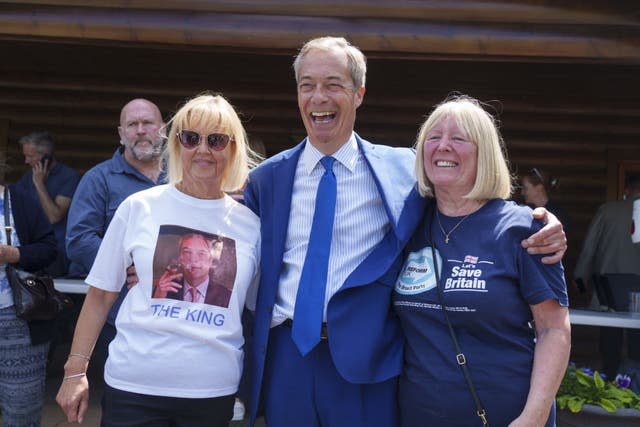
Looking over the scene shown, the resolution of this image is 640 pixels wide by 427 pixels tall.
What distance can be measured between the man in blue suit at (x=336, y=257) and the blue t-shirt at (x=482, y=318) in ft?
0.36

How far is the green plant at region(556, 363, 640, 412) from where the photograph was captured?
395 cm

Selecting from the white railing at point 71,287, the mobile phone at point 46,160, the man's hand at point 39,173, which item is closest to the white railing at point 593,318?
the white railing at point 71,287

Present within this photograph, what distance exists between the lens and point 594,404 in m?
3.98

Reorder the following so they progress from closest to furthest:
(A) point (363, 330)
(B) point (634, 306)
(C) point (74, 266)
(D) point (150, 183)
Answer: (A) point (363, 330), (D) point (150, 183), (B) point (634, 306), (C) point (74, 266)

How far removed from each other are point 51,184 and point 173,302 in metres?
4.18

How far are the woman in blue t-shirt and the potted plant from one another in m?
1.81

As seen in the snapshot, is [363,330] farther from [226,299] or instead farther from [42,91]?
[42,91]

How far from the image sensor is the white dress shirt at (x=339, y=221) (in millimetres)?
2496

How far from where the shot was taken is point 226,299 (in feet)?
7.97

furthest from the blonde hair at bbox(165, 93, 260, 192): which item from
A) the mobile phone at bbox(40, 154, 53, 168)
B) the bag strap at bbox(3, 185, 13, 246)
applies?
the mobile phone at bbox(40, 154, 53, 168)

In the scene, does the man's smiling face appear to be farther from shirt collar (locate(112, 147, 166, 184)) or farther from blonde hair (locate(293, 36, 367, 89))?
shirt collar (locate(112, 147, 166, 184))

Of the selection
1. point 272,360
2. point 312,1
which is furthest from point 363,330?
point 312,1

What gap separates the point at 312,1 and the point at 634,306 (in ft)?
10.3

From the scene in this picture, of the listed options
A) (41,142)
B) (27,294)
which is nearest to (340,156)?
(27,294)
